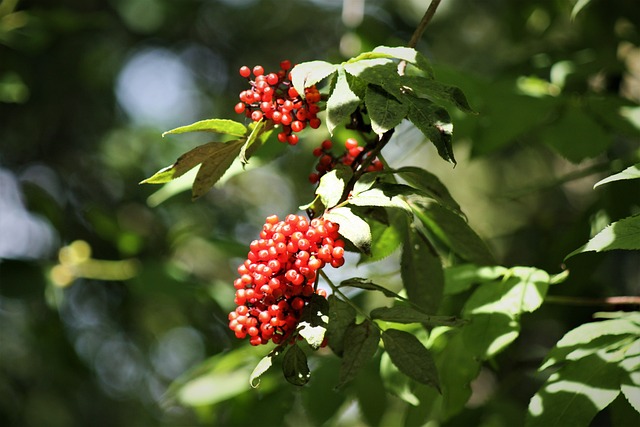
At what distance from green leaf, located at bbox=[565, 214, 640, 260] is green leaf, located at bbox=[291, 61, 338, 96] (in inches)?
15.3

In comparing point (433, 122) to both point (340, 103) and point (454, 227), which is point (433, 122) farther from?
point (454, 227)

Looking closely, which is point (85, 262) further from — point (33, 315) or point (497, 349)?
point (497, 349)

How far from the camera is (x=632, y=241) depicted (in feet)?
3.19

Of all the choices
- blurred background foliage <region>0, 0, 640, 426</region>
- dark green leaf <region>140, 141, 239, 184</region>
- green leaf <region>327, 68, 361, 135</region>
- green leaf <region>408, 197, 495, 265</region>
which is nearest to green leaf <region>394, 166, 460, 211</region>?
green leaf <region>408, 197, 495, 265</region>

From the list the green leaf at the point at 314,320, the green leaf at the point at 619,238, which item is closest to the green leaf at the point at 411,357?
the green leaf at the point at 314,320

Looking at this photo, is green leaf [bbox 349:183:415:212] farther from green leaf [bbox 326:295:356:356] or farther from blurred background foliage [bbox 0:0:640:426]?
blurred background foliage [bbox 0:0:640:426]

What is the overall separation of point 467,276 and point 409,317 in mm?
376

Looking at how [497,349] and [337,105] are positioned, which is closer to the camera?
[337,105]

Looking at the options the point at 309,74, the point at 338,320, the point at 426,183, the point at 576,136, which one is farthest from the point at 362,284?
the point at 576,136

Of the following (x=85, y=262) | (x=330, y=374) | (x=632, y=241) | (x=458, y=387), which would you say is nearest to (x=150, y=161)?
(x=85, y=262)

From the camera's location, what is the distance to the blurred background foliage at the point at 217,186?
1709 mm

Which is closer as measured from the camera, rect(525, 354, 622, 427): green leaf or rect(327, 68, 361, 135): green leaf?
rect(327, 68, 361, 135): green leaf

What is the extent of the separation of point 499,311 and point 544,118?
1.99 feet

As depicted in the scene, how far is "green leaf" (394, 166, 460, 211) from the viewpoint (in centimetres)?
110
